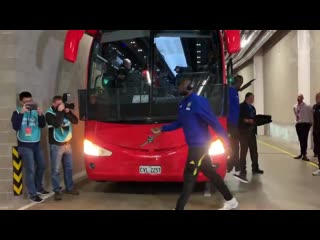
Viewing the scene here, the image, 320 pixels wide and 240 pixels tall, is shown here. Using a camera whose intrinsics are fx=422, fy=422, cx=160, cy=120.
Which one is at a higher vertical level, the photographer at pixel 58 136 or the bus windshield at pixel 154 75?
the bus windshield at pixel 154 75

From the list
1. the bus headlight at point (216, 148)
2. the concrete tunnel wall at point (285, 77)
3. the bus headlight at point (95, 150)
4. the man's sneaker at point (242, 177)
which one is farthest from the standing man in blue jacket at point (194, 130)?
the concrete tunnel wall at point (285, 77)

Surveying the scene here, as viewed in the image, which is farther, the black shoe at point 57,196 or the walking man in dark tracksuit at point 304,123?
the walking man in dark tracksuit at point 304,123

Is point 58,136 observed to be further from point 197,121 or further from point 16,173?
point 197,121

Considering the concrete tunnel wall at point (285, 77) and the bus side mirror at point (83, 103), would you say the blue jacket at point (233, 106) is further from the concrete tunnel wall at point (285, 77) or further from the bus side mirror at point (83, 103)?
the concrete tunnel wall at point (285, 77)

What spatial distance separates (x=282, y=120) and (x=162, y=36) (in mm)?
13633

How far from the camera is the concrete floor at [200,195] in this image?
6441 millimetres

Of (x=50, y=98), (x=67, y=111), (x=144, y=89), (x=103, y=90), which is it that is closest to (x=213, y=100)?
(x=144, y=89)

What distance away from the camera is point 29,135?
655cm

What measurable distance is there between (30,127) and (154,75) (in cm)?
212

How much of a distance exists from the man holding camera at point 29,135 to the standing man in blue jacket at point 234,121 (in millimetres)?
3419

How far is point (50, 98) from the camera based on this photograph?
7.86 meters

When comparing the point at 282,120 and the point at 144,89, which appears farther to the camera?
the point at 282,120

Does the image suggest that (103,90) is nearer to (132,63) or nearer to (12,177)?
(132,63)

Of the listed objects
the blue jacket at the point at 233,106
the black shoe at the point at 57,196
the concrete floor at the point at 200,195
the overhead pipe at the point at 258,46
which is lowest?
the concrete floor at the point at 200,195
